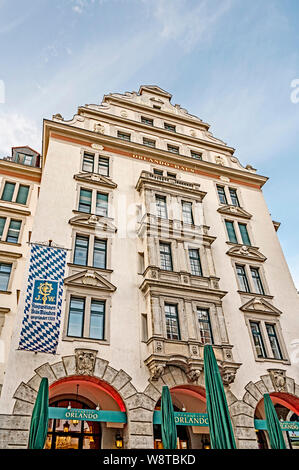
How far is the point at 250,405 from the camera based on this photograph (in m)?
18.7

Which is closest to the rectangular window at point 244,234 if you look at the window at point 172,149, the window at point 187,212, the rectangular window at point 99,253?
the window at point 187,212

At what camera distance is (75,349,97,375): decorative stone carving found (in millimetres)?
16750

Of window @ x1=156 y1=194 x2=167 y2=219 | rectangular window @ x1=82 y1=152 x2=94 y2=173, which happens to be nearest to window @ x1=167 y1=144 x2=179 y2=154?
window @ x1=156 y1=194 x2=167 y2=219

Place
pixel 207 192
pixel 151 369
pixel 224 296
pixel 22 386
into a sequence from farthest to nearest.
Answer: pixel 207 192
pixel 224 296
pixel 151 369
pixel 22 386

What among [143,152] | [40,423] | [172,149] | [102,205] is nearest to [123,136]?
[143,152]

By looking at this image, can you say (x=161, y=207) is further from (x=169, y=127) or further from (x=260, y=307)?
(x=169, y=127)

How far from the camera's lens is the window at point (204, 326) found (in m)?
19.8

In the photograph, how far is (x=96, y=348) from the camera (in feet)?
58.1

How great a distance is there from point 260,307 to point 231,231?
6.61m

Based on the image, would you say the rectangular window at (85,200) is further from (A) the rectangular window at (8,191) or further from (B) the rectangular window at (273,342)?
(B) the rectangular window at (273,342)
